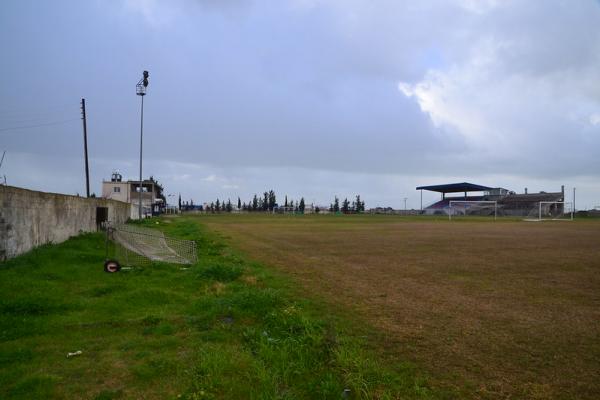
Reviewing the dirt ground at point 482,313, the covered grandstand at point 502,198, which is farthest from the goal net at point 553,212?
the dirt ground at point 482,313

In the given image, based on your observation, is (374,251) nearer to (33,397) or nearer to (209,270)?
(209,270)

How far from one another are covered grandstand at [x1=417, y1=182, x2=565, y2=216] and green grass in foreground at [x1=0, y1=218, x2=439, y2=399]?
91.7m

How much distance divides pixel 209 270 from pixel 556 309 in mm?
7119

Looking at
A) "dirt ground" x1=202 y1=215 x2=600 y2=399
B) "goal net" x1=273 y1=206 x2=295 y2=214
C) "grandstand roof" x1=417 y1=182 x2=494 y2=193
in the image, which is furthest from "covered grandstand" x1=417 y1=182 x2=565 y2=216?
"dirt ground" x1=202 y1=215 x2=600 y2=399

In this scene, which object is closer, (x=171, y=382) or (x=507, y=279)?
(x=171, y=382)

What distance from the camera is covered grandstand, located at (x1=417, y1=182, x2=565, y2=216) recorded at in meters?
90.8

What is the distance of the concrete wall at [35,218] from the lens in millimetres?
9898

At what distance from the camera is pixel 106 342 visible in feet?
17.2

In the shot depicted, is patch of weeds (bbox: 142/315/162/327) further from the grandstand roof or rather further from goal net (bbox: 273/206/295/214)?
goal net (bbox: 273/206/295/214)

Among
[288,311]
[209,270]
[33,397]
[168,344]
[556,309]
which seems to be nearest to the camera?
[33,397]

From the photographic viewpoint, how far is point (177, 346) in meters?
5.09

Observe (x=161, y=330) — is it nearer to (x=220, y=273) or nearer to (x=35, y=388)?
(x=35, y=388)

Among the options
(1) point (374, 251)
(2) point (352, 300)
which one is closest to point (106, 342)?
(2) point (352, 300)

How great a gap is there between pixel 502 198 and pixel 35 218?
367 ft
